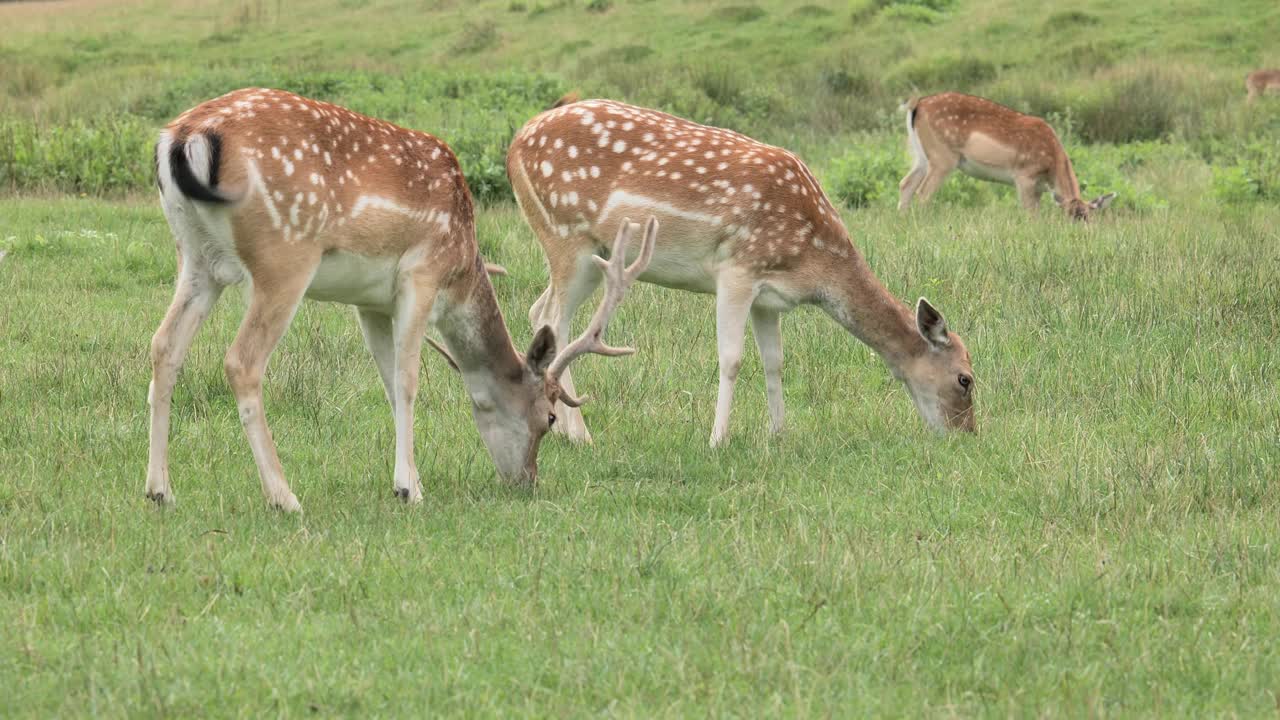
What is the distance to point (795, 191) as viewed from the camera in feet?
22.4

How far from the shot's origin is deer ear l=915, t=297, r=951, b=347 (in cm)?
669

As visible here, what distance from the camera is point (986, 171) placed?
13.7 metres

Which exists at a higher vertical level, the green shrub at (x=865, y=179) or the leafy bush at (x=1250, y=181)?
the leafy bush at (x=1250, y=181)

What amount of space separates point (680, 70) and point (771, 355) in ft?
45.4

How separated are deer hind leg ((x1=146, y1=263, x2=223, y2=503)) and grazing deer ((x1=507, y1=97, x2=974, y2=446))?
1.85 m

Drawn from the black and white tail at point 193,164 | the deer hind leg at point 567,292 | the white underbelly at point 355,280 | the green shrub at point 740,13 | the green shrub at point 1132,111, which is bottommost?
the green shrub at point 740,13

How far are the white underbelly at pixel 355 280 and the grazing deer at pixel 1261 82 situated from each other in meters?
14.1

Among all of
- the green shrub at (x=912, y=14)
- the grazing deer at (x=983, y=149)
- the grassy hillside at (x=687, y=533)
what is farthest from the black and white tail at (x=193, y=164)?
the green shrub at (x=912, y=14)

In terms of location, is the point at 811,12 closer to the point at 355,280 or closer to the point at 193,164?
the point at 355,280

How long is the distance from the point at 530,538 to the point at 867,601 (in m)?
1.17

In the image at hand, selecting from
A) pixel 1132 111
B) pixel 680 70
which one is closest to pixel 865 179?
pixel 1132 111

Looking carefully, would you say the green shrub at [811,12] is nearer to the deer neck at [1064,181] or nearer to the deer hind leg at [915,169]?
the deer hind leg at [915,169]

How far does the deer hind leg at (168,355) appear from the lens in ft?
17.8

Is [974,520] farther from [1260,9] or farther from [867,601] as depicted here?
[1260,9]
